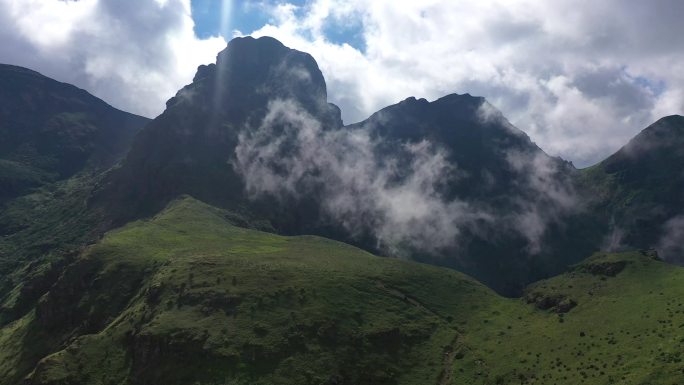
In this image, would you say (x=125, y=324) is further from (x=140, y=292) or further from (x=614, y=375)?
(x=614, y=375)

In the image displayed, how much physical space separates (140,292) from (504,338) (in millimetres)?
125934

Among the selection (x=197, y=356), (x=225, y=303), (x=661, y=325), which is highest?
(x=661, y=325)

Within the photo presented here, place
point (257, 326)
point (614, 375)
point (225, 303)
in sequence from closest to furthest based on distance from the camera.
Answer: point (614, 375), point (257, 326), point (225, 303)

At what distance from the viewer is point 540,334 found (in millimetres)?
172875

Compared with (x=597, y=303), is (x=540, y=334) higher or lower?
Result: lower

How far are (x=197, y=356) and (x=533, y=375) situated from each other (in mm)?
90811

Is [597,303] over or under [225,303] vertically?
over

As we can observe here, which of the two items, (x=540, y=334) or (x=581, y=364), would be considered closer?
(x=581, y=364)

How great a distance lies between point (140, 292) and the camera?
19975 centimetres

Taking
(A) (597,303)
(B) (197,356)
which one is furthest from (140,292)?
(A) (597,303)

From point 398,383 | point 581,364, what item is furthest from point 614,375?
point 398,383

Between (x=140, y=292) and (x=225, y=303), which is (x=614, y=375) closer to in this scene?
(x=225, y=303)

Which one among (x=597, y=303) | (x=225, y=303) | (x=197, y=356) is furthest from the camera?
(x=597, y=303)

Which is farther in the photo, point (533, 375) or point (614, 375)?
point (533, 375)
